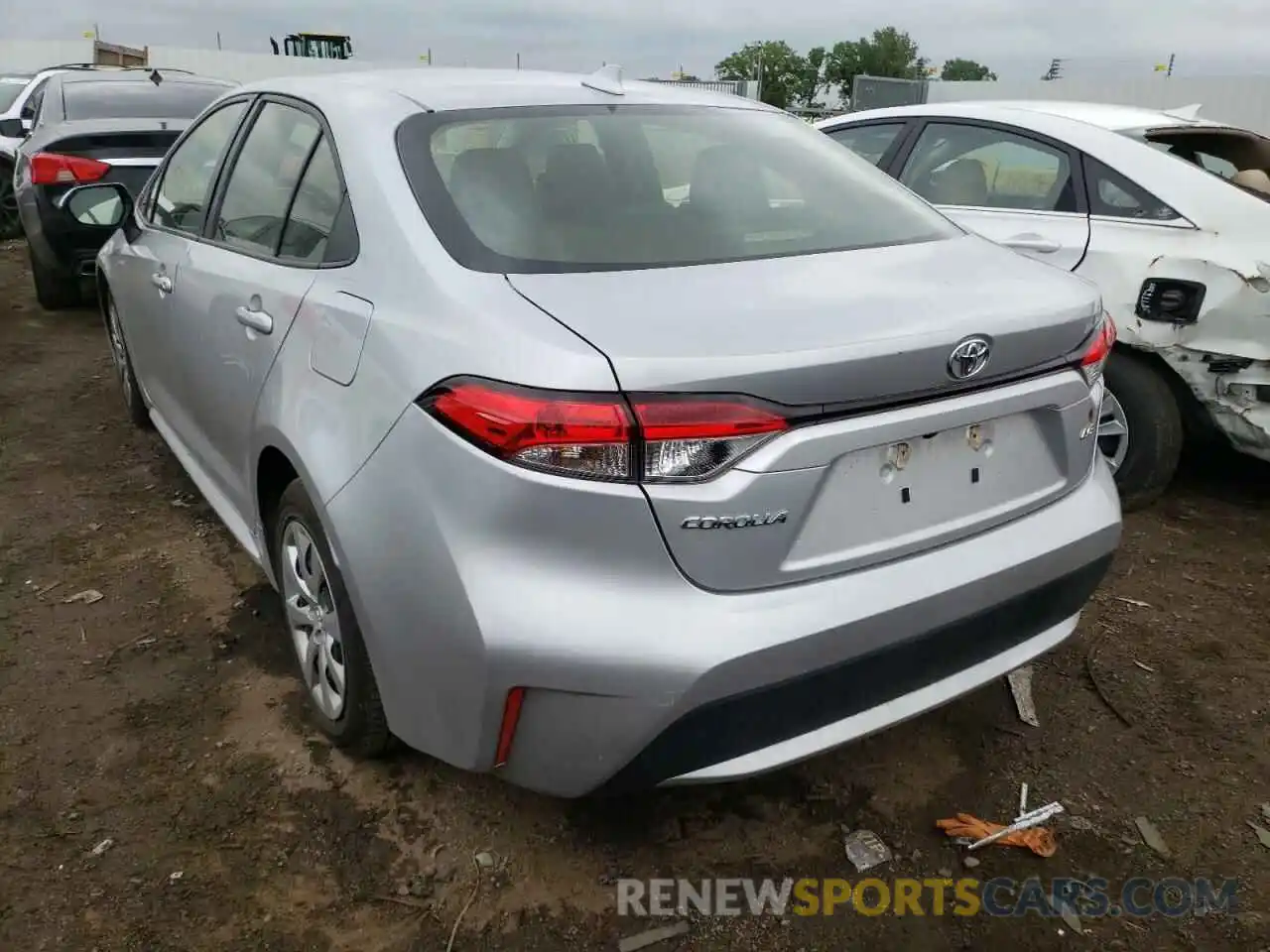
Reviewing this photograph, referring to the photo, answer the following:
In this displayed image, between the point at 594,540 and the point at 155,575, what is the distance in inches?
94.4

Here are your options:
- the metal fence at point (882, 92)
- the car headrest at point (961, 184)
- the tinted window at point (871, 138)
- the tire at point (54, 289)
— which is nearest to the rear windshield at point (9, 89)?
the tire at point (54, 289)

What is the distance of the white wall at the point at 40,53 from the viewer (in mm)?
27859

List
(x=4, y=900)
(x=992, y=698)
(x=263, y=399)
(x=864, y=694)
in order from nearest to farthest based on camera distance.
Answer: (x=864, y=694) → (x=4, y=900) → (x=263, y=399) → (x=992, y=698)

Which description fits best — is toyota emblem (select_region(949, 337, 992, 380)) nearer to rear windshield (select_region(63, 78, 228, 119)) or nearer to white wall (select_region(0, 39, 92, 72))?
rear windshield (select_region(63, 78, 228, 119))

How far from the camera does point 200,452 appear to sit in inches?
127

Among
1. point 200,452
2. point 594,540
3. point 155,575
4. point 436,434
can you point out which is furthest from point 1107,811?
point 155,575

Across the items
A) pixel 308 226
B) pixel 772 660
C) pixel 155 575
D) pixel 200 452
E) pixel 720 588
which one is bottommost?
pixel 155 575

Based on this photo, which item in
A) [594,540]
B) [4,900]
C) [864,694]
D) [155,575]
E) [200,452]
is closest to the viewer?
[594,540]

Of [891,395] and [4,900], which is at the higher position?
[891,395]

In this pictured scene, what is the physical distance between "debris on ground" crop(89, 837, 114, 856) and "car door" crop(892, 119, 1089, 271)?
11.0 feet

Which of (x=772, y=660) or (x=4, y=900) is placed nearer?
(x=772, y=660)

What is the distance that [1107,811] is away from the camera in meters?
2.42

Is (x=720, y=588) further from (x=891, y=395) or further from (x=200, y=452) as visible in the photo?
(x=200, y=452)

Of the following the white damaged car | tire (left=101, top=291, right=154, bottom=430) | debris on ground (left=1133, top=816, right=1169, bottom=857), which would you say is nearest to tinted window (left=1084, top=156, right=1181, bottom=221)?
the white damaged car
